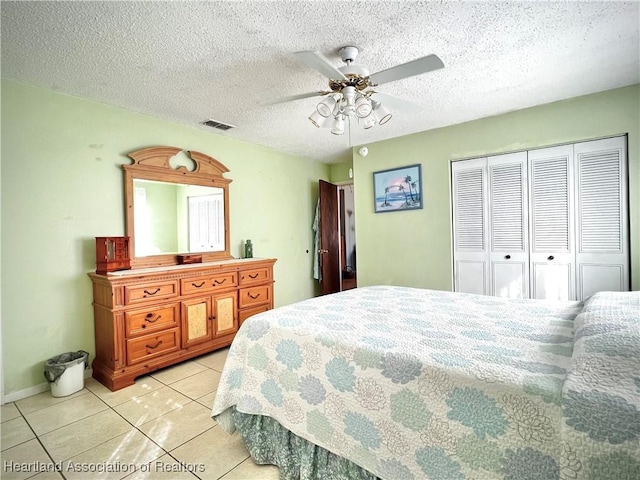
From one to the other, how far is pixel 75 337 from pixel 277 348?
7.03 ft

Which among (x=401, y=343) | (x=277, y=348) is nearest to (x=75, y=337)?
(x=277, y=348)

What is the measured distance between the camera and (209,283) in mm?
3123

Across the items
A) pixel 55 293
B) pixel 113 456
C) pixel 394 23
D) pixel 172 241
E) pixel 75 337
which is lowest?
pixel 113 456

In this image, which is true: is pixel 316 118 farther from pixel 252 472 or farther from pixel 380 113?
pixel 252 472

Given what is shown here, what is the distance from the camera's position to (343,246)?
6645 millimetres

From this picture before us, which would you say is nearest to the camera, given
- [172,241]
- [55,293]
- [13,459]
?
[13,459]

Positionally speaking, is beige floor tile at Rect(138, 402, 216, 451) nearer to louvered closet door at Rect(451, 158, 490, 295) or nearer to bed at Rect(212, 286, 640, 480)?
bed at Rect(212, 286, 640, 480)

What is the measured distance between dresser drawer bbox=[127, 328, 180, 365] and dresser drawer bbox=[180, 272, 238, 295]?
0.39 meters

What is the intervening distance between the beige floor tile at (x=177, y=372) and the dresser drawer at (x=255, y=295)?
749mm

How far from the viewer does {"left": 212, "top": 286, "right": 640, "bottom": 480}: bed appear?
0.87 m

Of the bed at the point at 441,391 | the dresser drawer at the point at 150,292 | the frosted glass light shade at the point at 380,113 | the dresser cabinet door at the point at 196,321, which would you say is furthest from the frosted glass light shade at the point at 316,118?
the dresser cabinet door at the point at 196,321

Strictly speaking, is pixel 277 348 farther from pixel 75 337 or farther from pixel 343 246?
pixel 343 246

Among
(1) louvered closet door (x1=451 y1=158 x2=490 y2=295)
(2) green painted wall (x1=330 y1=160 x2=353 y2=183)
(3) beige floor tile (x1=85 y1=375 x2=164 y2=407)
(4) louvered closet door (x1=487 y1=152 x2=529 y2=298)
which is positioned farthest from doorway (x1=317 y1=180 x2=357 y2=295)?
(3) beige floor tile (x1=85 y1=375 x2=164 y2=407)

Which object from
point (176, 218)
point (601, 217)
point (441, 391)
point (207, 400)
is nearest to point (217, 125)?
point (176, 218)
